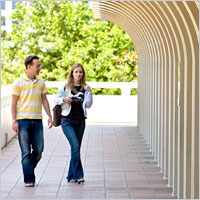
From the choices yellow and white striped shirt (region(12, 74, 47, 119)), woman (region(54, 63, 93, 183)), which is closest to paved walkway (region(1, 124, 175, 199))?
woman (region(54, 63, 93, 183))

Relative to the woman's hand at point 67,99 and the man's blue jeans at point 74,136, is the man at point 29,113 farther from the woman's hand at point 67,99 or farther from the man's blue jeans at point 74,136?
the man's blue jeans at point 74,136

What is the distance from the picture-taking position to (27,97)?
1020 cm

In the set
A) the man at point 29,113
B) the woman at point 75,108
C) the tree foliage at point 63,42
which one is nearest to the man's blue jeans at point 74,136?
the woman at point 75,108

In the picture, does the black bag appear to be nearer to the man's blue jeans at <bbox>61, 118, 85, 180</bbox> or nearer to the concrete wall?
the man's blue jeans at <bbox>61, 118, 85, 180</bbox>

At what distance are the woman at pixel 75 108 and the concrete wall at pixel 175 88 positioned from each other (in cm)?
125

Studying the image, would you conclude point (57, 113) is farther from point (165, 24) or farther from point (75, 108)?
point (165, 24)

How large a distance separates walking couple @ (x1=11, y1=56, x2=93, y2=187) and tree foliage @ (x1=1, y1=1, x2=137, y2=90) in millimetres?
23821

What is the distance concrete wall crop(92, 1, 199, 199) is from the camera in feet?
27.4

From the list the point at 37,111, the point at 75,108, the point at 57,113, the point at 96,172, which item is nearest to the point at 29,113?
the point at 37,111

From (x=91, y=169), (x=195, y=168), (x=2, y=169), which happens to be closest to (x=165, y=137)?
(x=91, y=169)

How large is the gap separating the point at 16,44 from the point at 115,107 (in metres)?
16.2

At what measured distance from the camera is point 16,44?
1522 inches

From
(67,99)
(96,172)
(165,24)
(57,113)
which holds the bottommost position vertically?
(96,172)

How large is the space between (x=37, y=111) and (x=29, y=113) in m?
0.12
